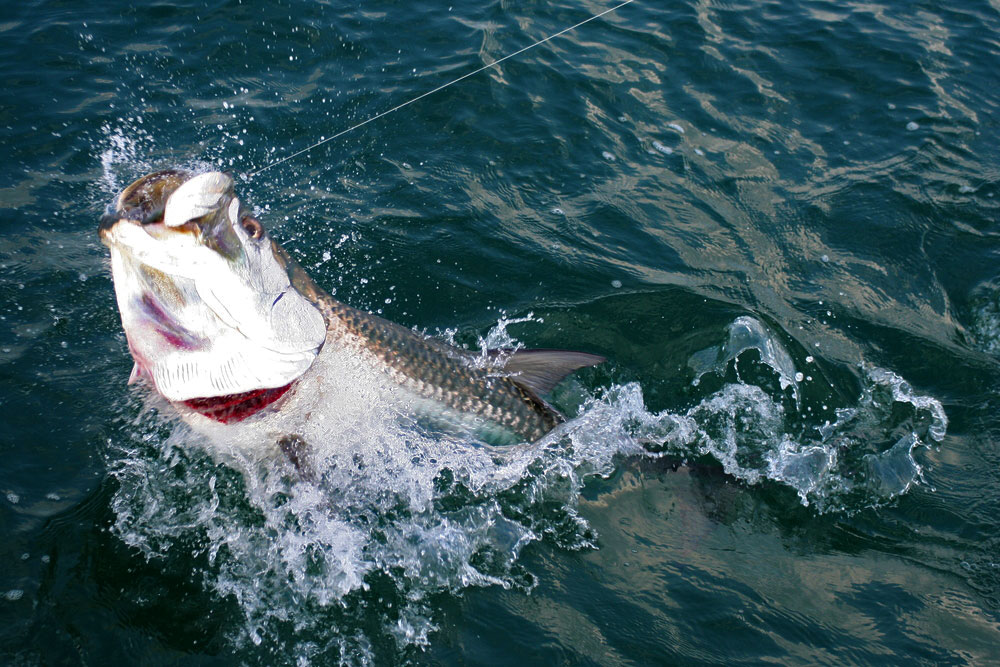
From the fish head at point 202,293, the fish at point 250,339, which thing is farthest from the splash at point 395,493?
the fish head at point 202,293

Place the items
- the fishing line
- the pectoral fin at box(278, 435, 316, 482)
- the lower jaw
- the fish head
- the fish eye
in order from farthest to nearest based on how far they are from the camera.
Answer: the fishing line → the pectoral fin at box(278, 435, 316, 482) → the lower jaw → the fish eye → the fish head

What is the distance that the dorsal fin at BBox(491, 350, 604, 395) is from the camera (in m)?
3.60

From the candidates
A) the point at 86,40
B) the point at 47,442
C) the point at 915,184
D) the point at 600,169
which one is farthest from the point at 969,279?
the point at 86,40

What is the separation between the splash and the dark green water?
0.02 metres

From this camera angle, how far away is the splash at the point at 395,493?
2992 mm

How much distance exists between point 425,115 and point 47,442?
3.81 metres

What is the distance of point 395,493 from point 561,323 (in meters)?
1.67

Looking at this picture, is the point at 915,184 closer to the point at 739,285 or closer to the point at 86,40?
the point at 739,285

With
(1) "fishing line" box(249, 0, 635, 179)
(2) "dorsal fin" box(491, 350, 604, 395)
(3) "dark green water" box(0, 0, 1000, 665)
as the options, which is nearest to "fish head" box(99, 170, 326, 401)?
(3) "dark green water" box(0, 0, 1000, 665)

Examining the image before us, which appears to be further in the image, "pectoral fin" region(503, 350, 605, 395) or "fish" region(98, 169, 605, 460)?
"pectoral fin" region(503, 350, 605, 395)

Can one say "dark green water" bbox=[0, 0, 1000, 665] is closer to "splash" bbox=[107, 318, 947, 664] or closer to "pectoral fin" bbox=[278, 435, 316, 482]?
"splash" bbox=[107, 318, 947, 664]

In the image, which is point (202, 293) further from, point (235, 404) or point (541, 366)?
point (541, 366)

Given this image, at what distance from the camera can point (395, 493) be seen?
356cm

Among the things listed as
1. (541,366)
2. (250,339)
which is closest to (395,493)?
(541,366)
